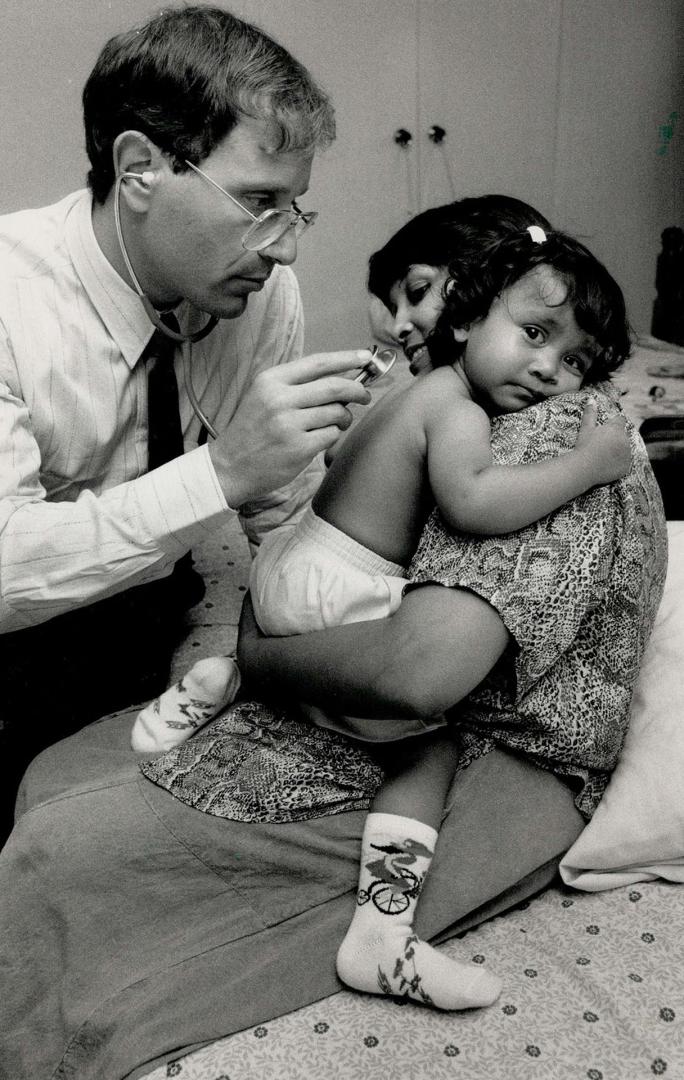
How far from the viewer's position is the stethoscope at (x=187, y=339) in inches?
50.1

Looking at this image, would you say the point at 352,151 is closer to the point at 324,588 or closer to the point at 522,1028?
the point at 324,588

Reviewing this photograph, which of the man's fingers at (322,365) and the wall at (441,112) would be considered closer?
the man's fingers at (322,365)

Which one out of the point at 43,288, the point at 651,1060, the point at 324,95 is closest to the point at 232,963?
the point at 651,1060

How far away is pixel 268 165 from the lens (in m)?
1.45

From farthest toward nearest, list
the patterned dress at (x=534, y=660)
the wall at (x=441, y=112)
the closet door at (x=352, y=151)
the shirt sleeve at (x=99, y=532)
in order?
1. the closet door at (x=352, y=151)
2. the wall at (x=441, y=112)
3. the shirt sleeve at (x=99, y=532)
4. the patterned dress at (x=534, y=660)

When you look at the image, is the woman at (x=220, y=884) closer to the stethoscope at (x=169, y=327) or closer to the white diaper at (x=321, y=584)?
the white diaper at (x=321, y=584)

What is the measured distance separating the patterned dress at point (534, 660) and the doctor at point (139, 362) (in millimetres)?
273

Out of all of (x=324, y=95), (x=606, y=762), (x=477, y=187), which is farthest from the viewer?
(x=477, y=187)

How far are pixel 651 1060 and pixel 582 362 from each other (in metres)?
0.85

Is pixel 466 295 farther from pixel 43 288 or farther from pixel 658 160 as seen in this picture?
pixel 658 160

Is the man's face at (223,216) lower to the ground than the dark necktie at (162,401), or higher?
higher

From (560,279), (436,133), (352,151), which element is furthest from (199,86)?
Answer: (436,133)

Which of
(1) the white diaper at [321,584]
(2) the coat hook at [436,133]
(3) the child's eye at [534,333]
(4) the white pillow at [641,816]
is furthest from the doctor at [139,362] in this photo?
(2) the coat hook at [436,133]

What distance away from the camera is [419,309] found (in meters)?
1.48
